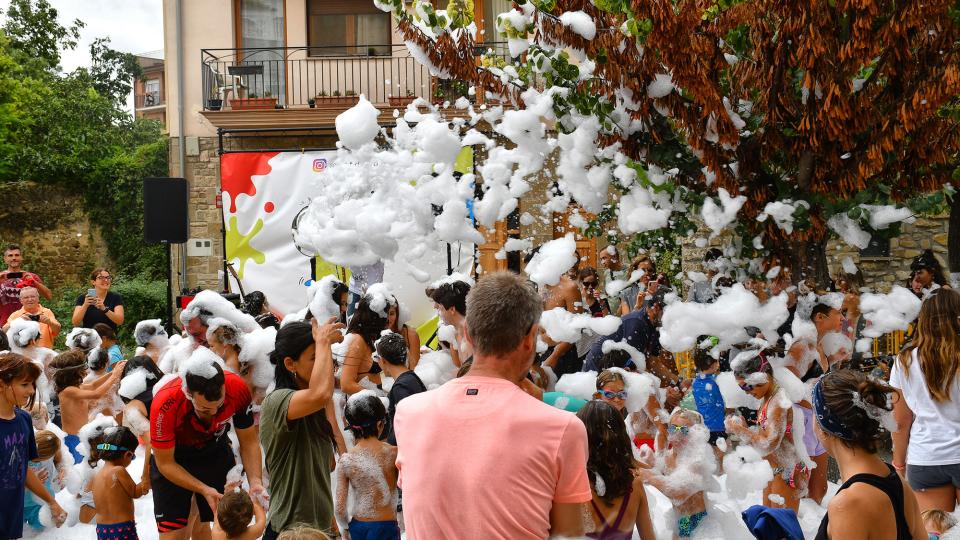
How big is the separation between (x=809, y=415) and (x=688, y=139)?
6.73 feet

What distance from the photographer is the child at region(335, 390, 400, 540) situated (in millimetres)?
3910

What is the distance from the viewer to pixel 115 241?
1783cm

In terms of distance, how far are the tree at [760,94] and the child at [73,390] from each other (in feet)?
10.2

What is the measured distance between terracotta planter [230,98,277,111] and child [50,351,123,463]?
814 centimetres

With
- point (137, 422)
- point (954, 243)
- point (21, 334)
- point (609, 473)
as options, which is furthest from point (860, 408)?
point (21, 334)

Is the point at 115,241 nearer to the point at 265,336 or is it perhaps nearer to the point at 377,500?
the point at 265,336

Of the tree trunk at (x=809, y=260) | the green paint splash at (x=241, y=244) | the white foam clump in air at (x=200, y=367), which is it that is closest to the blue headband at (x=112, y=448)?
the white foam clump in air at (x=200, y=367)

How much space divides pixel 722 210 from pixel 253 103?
34.6 feet

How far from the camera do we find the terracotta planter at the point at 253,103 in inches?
535

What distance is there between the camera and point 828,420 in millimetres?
2617

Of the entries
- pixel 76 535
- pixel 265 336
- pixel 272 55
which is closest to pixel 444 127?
pixel 265 336

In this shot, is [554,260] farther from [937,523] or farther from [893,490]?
[893,490]

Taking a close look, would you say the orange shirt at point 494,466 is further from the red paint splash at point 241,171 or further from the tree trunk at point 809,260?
the red paint splash at point 241,171

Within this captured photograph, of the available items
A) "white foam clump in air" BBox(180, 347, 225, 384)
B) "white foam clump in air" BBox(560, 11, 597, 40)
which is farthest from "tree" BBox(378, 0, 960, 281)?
"white foam clump in air" BBox(180, 347, 225, 384)
